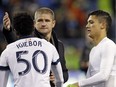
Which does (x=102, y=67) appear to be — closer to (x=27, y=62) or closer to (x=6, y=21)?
(x=27, y=62)

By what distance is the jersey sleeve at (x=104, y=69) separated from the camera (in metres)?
6.07

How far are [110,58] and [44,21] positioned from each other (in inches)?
42.4

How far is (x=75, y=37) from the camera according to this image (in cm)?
1703

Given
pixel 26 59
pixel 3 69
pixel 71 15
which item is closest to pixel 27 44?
pixel 26 59

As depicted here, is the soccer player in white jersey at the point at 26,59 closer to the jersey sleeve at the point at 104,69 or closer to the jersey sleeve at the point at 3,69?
the jersey sleeve at the point at 3,69

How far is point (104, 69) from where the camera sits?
239 inches

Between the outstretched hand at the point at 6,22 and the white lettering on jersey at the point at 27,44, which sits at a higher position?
the outstretched hand at the point at 6,22

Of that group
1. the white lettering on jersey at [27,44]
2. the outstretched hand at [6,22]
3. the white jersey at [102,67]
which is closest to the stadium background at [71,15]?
the outstretched hand at [6,22]

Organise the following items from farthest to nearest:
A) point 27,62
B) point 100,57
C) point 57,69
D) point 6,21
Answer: point 6,21 < point 100,57 < point 57,69 < point 27,62

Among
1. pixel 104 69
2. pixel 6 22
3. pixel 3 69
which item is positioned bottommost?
pixel 104 69

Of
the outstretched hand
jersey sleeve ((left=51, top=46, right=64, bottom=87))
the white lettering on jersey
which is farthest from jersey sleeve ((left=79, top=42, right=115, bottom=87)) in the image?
the outstretched hand

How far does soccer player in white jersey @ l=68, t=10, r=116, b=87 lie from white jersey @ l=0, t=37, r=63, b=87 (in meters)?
0.44

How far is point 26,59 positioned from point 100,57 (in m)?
0.95

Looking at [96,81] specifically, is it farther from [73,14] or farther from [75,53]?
[73,14]
